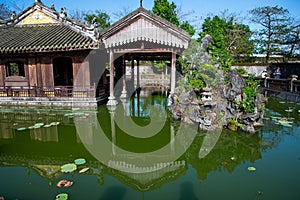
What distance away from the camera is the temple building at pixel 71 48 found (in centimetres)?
934

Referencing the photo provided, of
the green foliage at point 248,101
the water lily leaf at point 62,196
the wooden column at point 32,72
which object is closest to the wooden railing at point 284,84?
the green foliage at point 248,101

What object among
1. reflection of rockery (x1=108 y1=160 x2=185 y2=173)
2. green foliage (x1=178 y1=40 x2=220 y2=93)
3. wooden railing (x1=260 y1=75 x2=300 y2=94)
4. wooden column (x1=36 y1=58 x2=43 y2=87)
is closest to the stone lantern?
green foliage (x1=178 y1=40 x2=220 y2=93)

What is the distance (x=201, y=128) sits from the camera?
646cm

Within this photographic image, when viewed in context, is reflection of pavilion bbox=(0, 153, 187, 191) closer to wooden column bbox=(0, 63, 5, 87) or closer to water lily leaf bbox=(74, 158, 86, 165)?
water lily leaf bbox=(74, 158, 86, 165)

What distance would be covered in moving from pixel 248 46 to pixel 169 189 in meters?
28.8

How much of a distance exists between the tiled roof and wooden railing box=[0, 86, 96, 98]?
205 centimetres

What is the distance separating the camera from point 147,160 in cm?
446

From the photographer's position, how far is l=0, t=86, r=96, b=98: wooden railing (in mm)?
10547

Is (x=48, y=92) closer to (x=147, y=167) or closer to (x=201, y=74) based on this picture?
(x=201, y=74)

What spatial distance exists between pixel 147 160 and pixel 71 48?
7708 mm

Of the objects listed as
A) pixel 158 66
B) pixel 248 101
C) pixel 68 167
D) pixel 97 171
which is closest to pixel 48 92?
pixel 68 167

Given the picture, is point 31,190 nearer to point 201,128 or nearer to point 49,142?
point 49,142

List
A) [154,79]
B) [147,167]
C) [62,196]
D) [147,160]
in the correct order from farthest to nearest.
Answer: [154,79], [147,160], [147,167], [62,196]

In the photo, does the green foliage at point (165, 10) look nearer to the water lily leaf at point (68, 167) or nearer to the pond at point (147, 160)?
the pond at point (147, 160)
